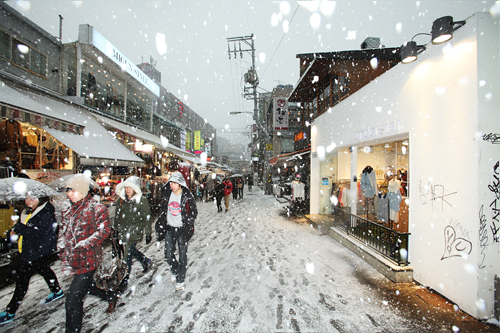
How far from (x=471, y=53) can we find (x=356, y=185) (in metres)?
5.07

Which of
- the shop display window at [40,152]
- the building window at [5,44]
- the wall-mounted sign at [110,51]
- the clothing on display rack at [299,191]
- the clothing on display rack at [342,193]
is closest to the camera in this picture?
the shop display window at [40,152]

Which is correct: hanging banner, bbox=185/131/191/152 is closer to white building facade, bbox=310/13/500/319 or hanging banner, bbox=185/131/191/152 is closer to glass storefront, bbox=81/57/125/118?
glass storefront, bbox=81/57/125/118

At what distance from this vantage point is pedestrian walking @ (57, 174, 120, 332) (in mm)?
2466

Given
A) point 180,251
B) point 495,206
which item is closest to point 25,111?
point 180,251

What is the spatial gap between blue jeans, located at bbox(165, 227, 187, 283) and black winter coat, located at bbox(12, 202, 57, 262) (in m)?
1.66

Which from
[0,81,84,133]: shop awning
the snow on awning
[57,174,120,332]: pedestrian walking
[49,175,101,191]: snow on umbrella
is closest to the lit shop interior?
[57,174,120,332]: pedestrian walking

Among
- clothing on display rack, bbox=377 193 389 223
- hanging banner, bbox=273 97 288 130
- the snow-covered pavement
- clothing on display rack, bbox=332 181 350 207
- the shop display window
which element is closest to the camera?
the snow-covered pavement

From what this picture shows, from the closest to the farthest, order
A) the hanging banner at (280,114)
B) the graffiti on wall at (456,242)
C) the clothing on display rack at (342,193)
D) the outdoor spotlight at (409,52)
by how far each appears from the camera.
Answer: the graffiti on wall at (456,242) < the outdoor spotlight at (409,52) < the clothing on display rack at (342,193) < the hanging banner at (280,114)

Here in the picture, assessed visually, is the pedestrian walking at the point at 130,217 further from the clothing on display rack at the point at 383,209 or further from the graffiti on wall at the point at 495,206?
the clothing on display rack at the point at 383,209

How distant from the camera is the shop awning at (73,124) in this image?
546 centimetres

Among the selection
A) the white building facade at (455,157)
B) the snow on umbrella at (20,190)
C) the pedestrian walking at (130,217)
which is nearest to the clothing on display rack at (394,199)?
the white building facade at (455,157)

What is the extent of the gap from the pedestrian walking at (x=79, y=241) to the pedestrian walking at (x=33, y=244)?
2.54 ft

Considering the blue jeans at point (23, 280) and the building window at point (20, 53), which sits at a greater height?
the building window at point (20, 53)

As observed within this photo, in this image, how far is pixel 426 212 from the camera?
4.21 meters
